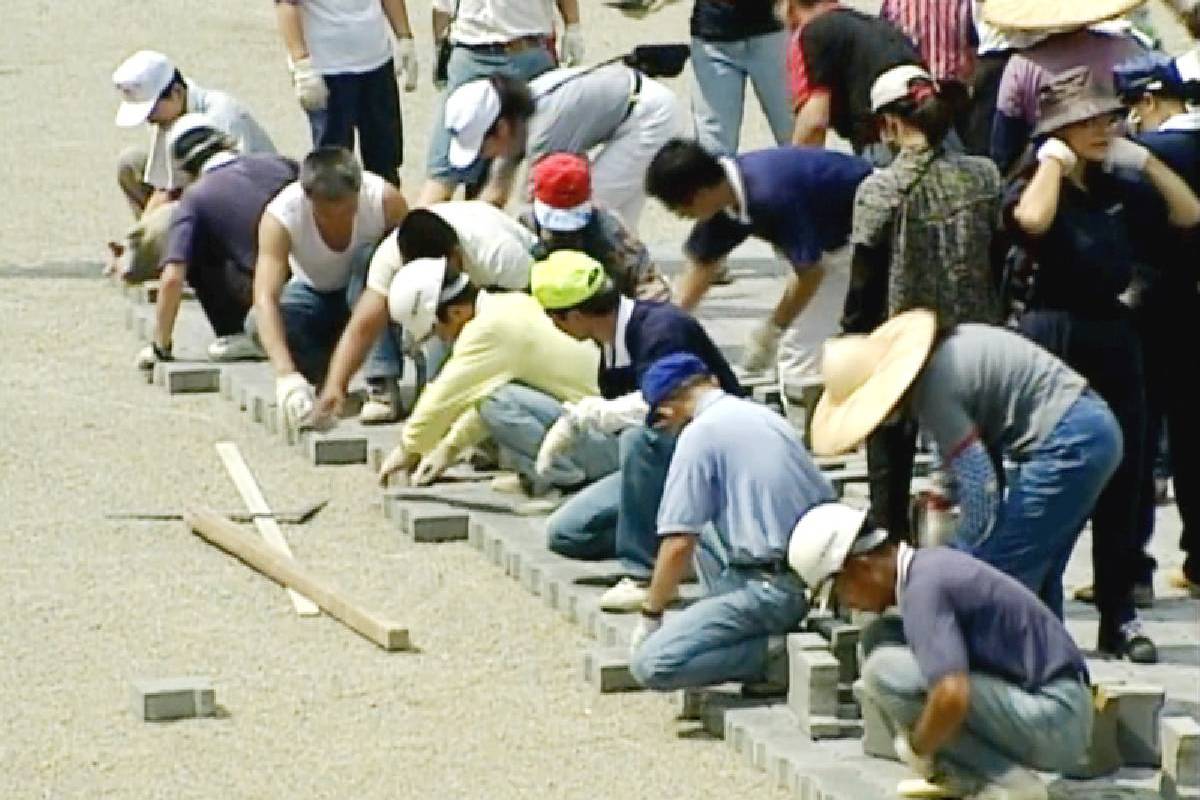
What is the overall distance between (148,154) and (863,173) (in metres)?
5.58

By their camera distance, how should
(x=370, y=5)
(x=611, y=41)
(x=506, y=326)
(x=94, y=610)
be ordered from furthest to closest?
1. (x=611, y=41)
2. (x=370, y=5)
3. (x=506, y=326)
4. (x=94, y=610)

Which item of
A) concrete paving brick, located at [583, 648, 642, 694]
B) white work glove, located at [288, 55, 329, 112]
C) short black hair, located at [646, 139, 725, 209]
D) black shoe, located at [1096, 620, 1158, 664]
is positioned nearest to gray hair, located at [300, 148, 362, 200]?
white work glove, located at [288, 55, 329, 112]

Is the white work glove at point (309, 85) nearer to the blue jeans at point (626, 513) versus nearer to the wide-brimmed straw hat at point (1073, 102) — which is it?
the blue jeans at point (626, 513)

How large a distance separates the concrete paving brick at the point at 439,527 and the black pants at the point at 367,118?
341 cm

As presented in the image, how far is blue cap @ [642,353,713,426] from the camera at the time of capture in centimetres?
1078

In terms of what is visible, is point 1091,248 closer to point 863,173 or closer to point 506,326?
point 863,173

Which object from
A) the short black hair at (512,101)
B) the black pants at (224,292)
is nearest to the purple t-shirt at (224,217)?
the black pants at (224,292)

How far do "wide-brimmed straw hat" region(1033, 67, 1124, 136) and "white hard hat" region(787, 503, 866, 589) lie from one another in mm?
1716

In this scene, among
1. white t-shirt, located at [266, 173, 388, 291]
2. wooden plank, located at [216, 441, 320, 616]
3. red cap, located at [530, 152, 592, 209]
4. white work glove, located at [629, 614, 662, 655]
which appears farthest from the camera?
white t-shirt, located at [266, 173, 388, 291]

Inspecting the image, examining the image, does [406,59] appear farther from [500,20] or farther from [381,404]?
[381,404]

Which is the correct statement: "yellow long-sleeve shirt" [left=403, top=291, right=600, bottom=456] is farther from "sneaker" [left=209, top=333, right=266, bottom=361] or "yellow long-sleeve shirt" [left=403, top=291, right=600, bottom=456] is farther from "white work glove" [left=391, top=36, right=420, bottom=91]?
"white work glove" [left=391, top=36, right=420, bottom=91]

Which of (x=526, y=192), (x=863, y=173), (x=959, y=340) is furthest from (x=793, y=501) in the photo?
(x=526, y=192)

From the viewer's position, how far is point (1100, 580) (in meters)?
10.8

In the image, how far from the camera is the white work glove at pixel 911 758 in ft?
31.4
